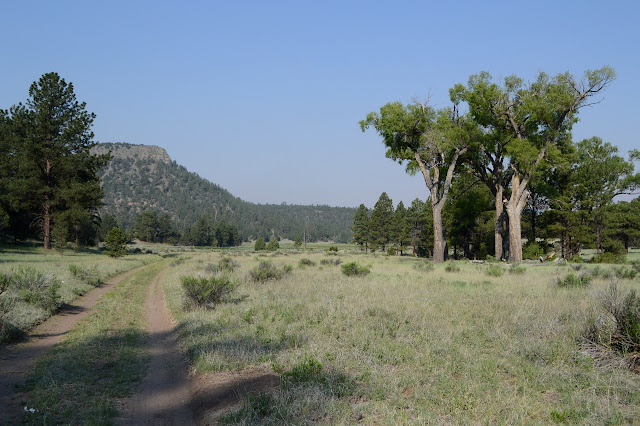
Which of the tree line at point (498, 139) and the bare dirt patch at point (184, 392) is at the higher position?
the tree line at point (498, 139)

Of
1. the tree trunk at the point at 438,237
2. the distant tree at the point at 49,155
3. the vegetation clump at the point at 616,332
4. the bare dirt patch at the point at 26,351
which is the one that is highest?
the distant tree at the point at 49,155

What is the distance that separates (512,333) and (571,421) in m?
3.46

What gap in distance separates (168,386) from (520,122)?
32.7 m

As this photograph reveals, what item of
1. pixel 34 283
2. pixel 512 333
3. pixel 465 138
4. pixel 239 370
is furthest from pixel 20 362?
pixel 465 138

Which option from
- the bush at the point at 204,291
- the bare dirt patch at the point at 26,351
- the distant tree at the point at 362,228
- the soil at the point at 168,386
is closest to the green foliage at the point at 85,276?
the bare dirt patch at the point at 26,351

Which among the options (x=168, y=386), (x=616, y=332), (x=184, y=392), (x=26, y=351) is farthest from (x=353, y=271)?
(x=184, y=392)

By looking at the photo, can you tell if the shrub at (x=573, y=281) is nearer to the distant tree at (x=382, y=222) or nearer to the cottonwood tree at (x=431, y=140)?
the cottonwood tree at (x=431, y=140)

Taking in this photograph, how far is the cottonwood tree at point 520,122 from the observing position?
30.0 m

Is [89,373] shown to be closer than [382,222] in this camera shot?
Yes

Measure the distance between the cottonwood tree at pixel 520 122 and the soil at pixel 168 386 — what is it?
28.4 meters

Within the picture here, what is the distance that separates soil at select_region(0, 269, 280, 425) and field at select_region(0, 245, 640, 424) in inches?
8.4

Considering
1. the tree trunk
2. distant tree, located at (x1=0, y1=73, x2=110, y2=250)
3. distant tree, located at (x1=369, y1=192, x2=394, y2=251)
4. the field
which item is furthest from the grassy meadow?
distant tree, located at (x1=369, y1=192, x2=394, y2=251)

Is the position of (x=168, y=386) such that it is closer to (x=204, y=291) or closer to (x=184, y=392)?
(x=184, y=392)

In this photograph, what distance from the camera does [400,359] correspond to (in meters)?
6.78
